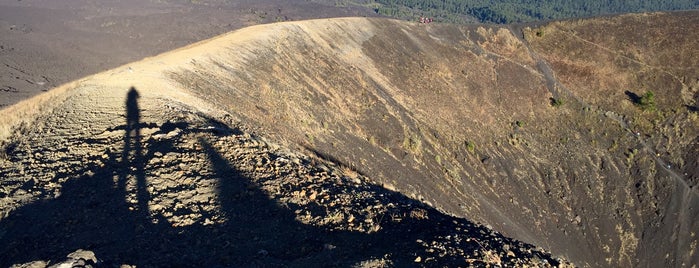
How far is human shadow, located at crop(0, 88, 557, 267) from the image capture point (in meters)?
7.75

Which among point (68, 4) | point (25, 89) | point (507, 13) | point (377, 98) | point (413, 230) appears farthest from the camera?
point (507, 13)

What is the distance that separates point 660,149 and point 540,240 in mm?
15744

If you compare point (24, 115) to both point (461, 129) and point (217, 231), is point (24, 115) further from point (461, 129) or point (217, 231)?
point (461, 129)

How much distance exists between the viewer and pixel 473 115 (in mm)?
33219

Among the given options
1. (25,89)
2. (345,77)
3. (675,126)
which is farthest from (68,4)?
(675,126)

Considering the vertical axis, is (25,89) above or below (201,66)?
below

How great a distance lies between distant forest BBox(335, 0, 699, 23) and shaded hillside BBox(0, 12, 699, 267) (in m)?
107

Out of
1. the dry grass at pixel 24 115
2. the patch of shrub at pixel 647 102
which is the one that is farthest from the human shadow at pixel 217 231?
the patch of shrub at pixel 647 102

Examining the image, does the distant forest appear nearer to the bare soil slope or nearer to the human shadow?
the bare soil slope

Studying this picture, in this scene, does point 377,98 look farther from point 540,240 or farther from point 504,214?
point 540,240

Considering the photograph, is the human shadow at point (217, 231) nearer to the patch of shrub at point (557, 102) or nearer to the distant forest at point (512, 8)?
the patch of shrub at point (557, 102)

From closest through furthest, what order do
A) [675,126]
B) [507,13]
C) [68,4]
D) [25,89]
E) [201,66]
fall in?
[201,66]
[675,126]
[25,89]
[68,4]
[507,13]

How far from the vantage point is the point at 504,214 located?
24109 mm

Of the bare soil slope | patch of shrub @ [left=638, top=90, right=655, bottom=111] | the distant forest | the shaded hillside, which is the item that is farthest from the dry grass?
the distant forest
